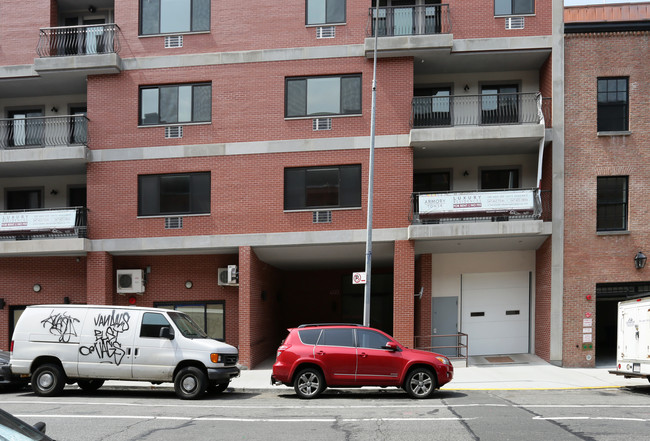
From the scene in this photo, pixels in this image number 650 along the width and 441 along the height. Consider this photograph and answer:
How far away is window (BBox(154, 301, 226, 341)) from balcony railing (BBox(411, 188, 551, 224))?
294 inches

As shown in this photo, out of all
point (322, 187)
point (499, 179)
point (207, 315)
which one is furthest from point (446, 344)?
point (207, 315)

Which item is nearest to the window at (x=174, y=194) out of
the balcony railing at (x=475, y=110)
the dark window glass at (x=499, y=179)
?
the balcony railing at (x=475, y=110)

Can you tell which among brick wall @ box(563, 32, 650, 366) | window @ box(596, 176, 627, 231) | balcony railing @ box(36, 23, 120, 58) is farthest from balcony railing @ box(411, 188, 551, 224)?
balcony railing @ box(36, 23, 120, 58)

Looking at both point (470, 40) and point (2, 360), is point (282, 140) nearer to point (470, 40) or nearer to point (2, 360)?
point (470, 40)

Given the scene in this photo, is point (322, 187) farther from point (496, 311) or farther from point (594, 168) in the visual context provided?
point (594, 168)

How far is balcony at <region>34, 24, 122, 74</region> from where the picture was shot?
816 inches

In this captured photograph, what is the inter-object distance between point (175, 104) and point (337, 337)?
11.2 meters

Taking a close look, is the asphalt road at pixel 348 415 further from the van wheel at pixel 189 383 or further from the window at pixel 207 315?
the window at pixel 207 315

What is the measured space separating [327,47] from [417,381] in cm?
1171

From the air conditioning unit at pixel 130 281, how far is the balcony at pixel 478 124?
10.3m

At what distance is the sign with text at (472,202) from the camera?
63.7 ft

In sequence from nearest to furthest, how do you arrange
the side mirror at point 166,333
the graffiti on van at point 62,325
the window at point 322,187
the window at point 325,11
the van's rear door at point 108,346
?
the side mirror at point 166,333 < the van's rear door at point 108,346 < the graffiti on van at point 62,325 < the window at point 322,187 < the window at point 325,11

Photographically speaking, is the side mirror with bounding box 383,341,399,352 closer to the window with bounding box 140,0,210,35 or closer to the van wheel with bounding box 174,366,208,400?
the van wheel with bounding box 174,366,208,400

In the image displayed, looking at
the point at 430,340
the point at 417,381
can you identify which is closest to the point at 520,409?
the point at 417,381
